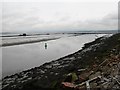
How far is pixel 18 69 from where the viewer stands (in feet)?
76.3

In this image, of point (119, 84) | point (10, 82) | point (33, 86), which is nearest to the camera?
point (119, 84)

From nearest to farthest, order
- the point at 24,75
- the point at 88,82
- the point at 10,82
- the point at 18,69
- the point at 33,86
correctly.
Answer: the point at 88,82, the point at 33,86, the point at 10,82, the point at 24,75, the point at 18,69

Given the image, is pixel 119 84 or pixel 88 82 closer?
pixel 119 84

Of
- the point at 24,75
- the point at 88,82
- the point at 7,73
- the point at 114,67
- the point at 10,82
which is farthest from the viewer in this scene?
the point at 7,73

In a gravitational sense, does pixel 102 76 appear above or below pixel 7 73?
above

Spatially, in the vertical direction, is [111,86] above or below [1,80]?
above

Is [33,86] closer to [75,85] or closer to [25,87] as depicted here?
[25,87]

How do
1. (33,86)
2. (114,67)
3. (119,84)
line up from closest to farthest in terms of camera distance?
1. (119,84)
2. (114,67)
3. (33,86)

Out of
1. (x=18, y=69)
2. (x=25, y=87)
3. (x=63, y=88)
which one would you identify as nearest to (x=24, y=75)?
(x=18, y=69)

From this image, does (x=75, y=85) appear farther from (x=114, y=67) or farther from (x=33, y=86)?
(x=33, y=86)

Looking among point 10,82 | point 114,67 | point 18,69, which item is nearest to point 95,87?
point 114,67

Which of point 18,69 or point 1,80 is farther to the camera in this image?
point 18,69

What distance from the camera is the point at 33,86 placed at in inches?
563

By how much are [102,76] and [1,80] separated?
9.34 m
